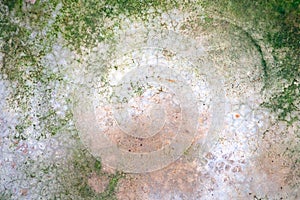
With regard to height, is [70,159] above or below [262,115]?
below

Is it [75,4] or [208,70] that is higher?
[75,4]

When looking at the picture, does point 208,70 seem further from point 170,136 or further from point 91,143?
point 91,143

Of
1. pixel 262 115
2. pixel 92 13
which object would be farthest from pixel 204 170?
pixel 92 13

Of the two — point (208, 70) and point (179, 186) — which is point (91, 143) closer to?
point (179, 186)

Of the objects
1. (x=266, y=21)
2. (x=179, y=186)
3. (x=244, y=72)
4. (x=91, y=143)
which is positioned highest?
(x=266, y=21)

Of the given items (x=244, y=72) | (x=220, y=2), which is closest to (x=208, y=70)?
(x=244, y=72)

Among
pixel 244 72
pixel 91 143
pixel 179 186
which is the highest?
pixel 244 72
